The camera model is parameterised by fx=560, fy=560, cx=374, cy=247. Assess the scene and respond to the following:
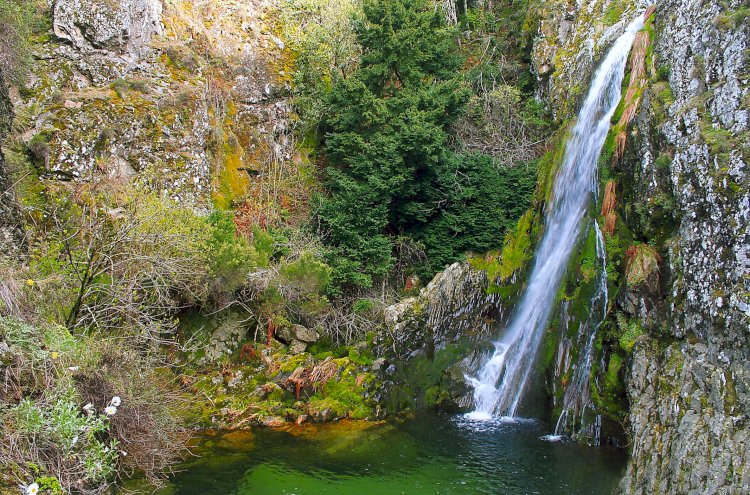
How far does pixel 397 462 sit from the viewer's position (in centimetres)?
1016

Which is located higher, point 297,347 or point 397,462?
point 297,347

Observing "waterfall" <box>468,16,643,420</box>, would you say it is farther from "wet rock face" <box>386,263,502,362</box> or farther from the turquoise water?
the turquoise water

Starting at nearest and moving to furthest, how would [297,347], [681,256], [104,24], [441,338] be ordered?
[681,256]
[297,347]
[441,338]
[104,24]

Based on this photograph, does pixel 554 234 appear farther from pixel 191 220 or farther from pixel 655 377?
pixel 191 220

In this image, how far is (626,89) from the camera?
12.8m

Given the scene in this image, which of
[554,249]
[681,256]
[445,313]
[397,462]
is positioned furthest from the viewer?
[445,313]

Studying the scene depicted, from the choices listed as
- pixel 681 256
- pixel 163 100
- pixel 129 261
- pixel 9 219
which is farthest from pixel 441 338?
pixel 163 100

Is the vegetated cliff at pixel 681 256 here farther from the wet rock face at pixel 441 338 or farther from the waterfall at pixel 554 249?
the wet rock face at pixel 441 338

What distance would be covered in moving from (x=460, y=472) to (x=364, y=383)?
144 inches

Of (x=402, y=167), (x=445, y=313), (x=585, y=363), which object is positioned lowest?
(x=585, y=363)

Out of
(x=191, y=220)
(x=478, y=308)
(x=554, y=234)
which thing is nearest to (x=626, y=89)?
(x=554, y=234)

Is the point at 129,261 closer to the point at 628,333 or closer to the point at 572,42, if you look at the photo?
the point at 628,333

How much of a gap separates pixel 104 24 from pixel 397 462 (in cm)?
1411

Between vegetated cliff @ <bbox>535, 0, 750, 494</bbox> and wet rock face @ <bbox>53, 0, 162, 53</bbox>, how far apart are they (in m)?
13.3
